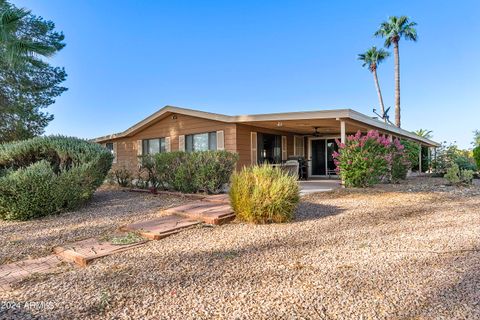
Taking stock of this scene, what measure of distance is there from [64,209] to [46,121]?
1082 cm

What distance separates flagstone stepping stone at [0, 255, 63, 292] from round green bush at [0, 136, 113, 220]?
2.59 metres

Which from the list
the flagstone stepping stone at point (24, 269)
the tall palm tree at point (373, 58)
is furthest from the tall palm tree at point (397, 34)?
the flagstone stepping stone at point (24, 269)

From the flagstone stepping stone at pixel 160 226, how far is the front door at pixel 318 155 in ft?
35.2

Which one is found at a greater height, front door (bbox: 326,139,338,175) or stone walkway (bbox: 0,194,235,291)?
front door (bbox: 326,139,338,175)

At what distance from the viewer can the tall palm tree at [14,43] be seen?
7.86 meters

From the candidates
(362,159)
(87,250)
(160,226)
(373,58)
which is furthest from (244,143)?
(373,58)

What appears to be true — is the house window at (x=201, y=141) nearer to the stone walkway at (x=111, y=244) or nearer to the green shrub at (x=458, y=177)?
the stone walkway at (x=111, y=244)

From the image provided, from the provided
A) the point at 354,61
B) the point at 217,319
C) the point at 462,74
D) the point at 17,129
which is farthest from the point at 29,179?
the point at 354,61

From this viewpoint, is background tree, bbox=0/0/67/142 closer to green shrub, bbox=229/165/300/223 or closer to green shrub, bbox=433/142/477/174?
green shrub, bbox=229/165/300/223

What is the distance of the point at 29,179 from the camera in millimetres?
5484

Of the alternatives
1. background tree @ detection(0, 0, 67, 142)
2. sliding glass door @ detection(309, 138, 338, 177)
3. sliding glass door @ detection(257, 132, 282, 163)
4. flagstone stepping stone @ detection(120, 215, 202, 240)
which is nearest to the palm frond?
sliding glass door @ detection(309, 138, 338, 177)

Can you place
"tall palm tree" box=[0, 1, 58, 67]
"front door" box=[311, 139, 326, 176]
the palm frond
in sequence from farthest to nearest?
the palm frond → "front door" box=[311, 139, 326, 176] → "tall palm tree" box=[0, 1, 58, 67]

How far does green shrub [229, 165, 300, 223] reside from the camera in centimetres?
467

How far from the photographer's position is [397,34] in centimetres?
1970
